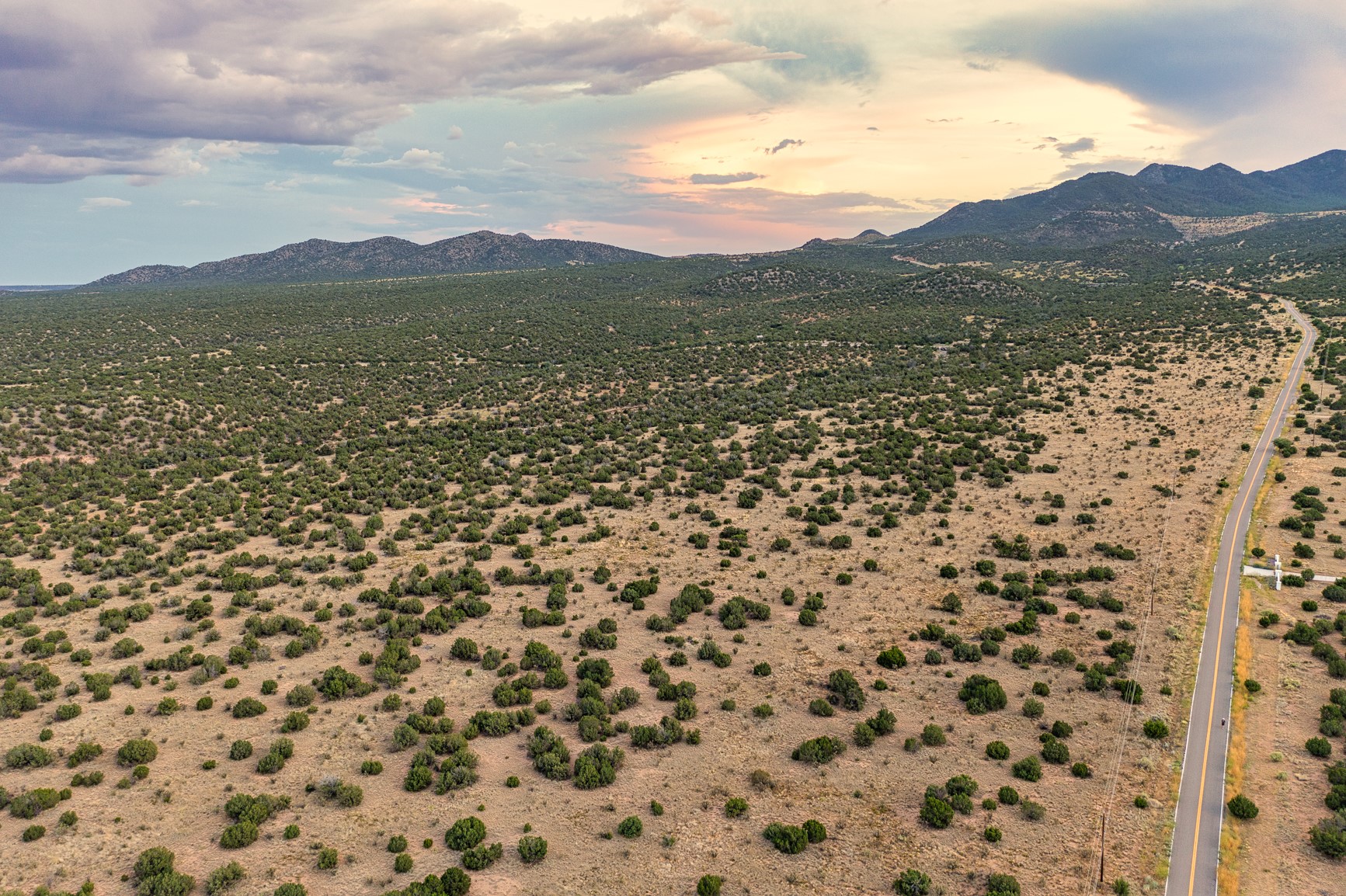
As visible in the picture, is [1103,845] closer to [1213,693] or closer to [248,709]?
[1213,693]

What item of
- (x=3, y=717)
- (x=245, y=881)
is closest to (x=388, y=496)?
(x=3, y=717)

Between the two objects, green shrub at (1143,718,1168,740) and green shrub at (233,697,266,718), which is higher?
green shrub at (233,697,266,718)

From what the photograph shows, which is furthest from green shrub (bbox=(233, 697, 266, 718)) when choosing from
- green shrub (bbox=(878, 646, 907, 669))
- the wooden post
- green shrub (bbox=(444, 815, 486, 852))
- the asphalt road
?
the asphalt road

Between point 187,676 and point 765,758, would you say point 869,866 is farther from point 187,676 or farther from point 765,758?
point 187,676

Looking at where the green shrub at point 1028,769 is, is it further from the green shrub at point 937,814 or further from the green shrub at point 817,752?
the green shrub at point 817,752

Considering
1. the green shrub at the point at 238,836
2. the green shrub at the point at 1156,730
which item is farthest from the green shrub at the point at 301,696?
the green shrub at the point at 1156,730

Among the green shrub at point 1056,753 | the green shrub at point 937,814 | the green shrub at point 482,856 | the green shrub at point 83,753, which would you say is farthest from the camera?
the green shrub at point 83,753

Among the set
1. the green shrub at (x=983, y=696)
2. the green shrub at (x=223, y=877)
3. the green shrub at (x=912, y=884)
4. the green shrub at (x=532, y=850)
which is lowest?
the green shrub at (x=983, y=696)

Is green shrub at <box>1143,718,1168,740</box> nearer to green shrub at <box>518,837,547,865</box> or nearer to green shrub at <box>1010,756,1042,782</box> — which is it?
green shrub at <box>1010,756,1042,782</box>
